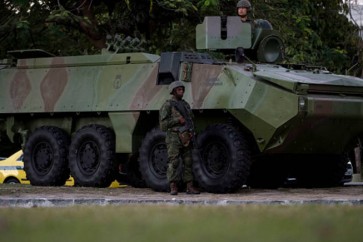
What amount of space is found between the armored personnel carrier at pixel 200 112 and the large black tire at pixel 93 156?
2 cm

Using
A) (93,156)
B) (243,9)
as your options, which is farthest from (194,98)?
(93,156)

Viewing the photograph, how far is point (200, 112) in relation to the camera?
60.7 ft

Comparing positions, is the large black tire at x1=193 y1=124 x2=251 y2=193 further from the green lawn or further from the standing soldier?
the green lawn

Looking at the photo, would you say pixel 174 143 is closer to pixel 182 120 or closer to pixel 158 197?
pixel 182 120

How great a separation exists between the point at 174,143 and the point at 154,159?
5.48 feet

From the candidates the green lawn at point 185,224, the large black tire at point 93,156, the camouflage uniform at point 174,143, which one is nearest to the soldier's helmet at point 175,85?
the camouflage uniform at point 174,143

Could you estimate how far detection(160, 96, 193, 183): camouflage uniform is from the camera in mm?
17469

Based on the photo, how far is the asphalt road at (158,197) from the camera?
1441 cm

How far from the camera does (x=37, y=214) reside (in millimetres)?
10812

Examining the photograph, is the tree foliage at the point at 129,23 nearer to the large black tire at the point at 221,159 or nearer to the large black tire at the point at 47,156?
the large black tire at the point at 47,156

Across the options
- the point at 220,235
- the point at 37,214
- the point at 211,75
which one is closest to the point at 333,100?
the point at 211,75

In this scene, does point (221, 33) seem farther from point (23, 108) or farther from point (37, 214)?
point (37, 214)

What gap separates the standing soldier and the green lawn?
5491 mm

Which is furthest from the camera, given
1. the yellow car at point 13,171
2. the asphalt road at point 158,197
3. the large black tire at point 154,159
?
the yellow car at point 13,171
